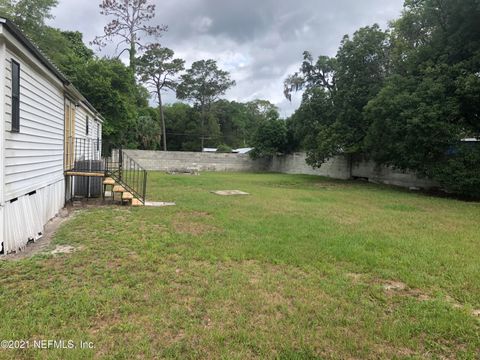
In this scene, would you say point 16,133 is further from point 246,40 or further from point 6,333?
point 246,40

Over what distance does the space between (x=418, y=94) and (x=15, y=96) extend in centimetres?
1260

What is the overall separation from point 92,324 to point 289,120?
25838mm

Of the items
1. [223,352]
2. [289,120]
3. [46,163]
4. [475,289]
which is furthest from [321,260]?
[289,120]

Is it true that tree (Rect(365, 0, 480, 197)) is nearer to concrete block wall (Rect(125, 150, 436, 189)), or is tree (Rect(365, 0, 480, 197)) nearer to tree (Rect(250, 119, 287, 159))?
concrete block wall (Rect(125, 150, 436, 189))

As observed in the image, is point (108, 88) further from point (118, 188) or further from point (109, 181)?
point (118, 188)

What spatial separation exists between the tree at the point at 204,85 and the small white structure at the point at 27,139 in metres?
31.8

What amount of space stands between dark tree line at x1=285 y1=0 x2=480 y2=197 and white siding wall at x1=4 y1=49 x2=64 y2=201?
37.0 feet

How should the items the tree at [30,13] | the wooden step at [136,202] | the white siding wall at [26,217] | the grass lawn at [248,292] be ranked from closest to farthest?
the grass lawn at [248,292], the white siding wall at [26,217], the wooden step at [136,202], the tree at [30,13]

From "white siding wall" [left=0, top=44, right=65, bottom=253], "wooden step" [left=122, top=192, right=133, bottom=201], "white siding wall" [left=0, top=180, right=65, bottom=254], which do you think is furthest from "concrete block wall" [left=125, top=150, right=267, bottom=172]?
"white siding wall" [left=0, top=180, right=65, bottom=254]

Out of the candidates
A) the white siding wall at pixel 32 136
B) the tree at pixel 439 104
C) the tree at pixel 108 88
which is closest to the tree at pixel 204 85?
the tree at pixel 108 88

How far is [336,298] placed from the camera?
129 inches

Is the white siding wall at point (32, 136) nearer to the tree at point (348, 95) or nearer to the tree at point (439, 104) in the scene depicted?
the tree at point (439, 104)

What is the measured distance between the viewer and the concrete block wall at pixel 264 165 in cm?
1792

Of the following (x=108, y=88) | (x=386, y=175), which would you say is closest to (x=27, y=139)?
(x=108, y=88)
